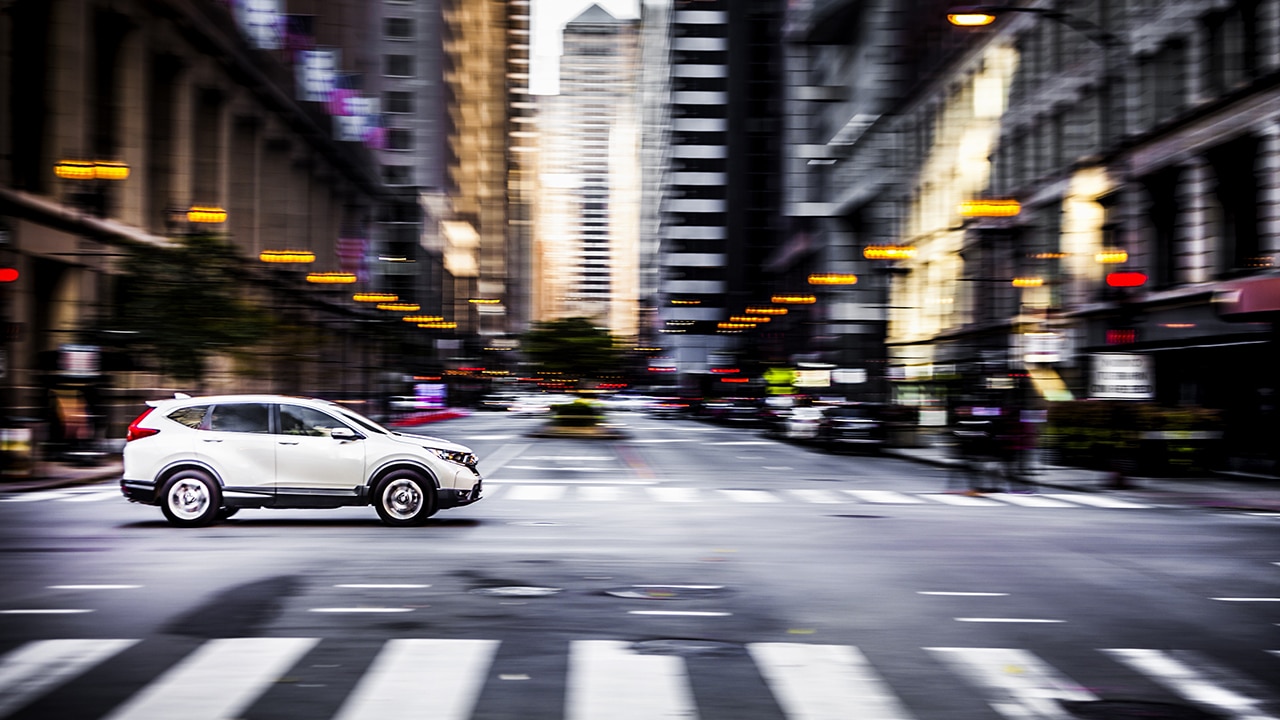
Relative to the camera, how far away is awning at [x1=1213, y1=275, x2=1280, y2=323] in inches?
1029

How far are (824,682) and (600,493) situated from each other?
14779mm

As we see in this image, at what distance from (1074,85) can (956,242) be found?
14.7 metres

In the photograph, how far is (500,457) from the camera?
33.8 meters

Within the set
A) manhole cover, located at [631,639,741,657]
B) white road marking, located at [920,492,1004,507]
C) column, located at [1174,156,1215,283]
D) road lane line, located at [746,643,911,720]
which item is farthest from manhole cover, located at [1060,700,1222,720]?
column, located at [1174,156,1215,283]

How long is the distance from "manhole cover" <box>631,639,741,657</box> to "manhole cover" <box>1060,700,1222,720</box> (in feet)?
7.24

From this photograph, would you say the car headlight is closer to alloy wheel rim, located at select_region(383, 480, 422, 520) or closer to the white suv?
the white suv

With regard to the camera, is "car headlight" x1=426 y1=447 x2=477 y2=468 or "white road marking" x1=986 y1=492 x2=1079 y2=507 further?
"white road marking" x1=986 y1=492 x2=1079 y2=507

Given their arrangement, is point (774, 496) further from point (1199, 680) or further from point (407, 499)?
point (1199, 680)

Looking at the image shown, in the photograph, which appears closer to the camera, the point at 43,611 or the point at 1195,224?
the point at 43,611

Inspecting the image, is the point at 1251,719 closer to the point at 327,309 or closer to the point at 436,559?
the point at 436,559

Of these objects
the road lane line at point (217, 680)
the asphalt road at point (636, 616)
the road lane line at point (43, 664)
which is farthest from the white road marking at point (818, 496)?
the road lane line at point (43, 664)

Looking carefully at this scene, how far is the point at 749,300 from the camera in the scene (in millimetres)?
131625

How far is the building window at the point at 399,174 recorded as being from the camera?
107 metres

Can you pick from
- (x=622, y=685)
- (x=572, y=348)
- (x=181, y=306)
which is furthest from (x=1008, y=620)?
(x=572, y=348)
